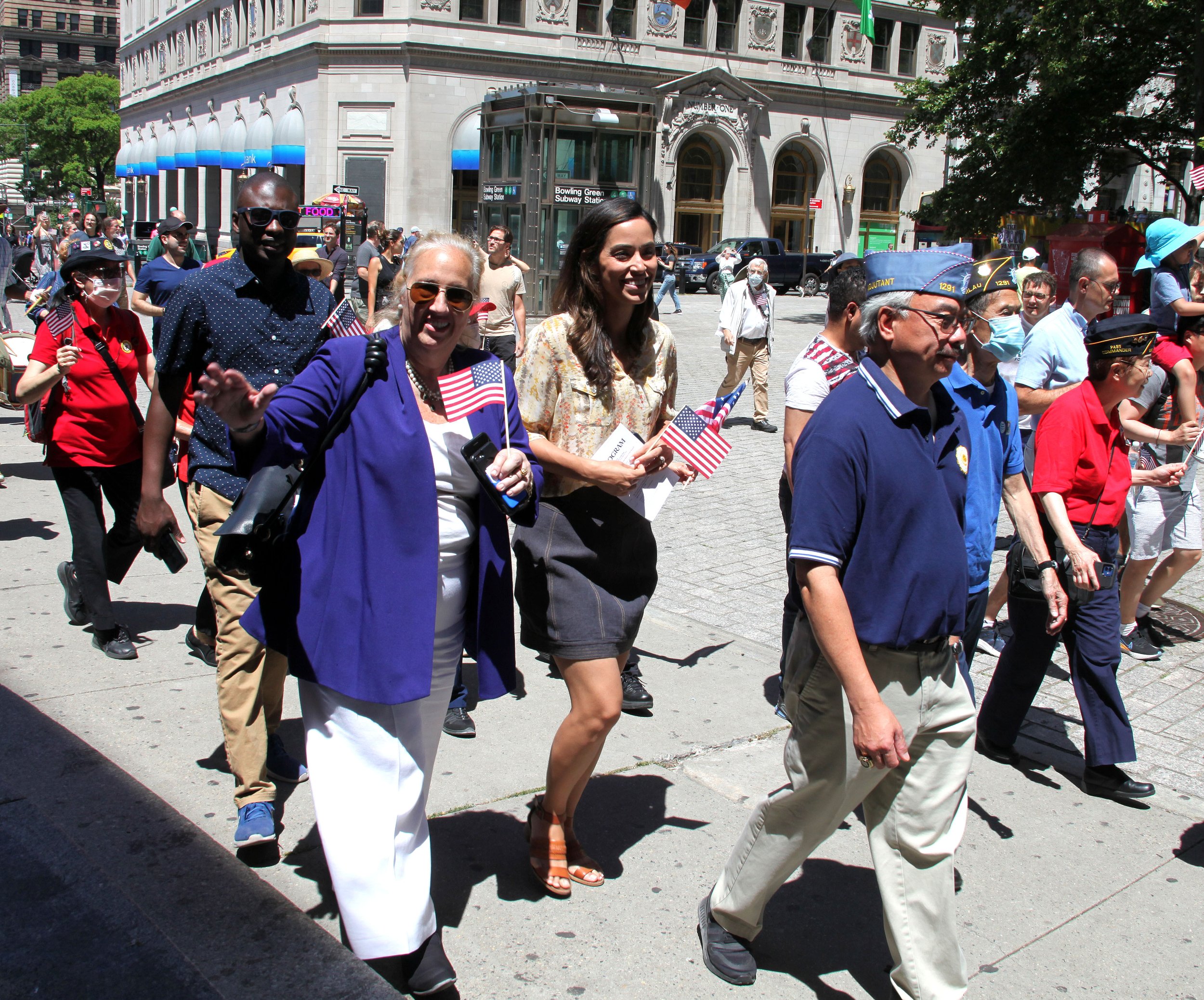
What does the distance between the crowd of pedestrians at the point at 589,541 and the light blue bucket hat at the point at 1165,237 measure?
505 cm

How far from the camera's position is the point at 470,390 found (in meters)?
2.77

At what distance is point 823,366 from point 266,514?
245 cm

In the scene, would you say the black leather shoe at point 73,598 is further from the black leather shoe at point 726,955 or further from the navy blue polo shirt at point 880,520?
the navy blue polo shirt at point 880,520

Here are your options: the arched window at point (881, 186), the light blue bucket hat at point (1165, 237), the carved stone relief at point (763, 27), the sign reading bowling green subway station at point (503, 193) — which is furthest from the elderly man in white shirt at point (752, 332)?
the arched window at point (881, 186)

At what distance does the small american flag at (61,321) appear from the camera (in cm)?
530

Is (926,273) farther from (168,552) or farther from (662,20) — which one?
(662,20)

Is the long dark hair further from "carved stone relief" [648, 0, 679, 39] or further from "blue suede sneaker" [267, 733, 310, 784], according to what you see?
"carved stone relief" [648, 0, 679, 39]

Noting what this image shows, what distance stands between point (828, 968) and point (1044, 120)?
21599mm

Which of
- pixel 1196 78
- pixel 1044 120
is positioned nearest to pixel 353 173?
pixel 1044 120

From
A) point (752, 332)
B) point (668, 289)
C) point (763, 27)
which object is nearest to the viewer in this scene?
point (752, 332)

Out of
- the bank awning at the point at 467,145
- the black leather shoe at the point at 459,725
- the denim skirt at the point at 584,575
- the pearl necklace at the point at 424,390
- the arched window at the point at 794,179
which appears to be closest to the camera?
the pearl necklace at the point at 424,390

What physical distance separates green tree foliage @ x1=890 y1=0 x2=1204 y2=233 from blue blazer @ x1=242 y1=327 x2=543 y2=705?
18692mm

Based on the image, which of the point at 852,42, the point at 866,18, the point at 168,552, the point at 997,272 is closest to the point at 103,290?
the point at 168,552

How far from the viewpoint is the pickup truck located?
35.6m
